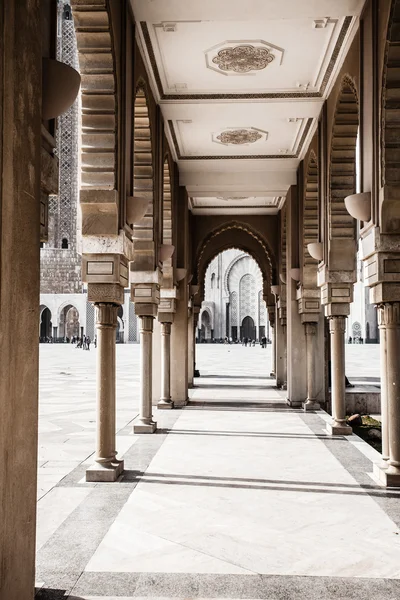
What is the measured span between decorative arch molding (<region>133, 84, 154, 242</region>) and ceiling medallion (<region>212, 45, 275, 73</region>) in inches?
38.0

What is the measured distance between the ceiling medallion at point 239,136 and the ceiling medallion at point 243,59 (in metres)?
2.06

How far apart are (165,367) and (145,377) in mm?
2253

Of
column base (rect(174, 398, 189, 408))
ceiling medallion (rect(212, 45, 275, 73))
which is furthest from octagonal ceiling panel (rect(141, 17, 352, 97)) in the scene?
column base (rect(174, 398, 189, 408))

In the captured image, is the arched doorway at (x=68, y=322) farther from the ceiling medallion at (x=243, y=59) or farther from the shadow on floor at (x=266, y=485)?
the shadow on floor at (x=266, y=485)

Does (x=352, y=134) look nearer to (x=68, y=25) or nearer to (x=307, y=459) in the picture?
(x=307, y=459)

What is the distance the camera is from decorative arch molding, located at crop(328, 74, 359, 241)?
692 cm

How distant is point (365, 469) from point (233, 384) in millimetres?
8897

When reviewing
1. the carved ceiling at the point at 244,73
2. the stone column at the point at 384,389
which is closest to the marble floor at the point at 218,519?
the stone column at the point at 384,389

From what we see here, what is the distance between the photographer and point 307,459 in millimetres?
6098

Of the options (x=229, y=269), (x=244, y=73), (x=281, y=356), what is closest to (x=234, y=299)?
(x=229, y=269)

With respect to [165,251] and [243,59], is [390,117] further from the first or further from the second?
[165,251]

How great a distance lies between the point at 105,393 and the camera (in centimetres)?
527

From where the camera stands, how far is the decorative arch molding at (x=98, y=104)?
15.7 feet

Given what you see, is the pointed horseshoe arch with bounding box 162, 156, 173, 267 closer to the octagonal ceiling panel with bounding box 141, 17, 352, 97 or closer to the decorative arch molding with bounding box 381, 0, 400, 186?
the octagonal ceiling panel with bounding box 141, 17, 352, 97
